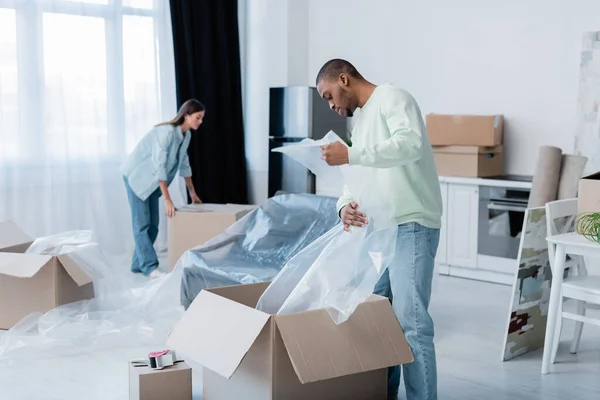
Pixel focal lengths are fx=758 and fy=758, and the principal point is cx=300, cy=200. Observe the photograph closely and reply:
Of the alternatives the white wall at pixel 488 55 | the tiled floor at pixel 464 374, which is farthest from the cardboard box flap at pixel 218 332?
the white wall at pixel 488 55

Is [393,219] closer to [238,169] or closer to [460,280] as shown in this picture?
[460,280]

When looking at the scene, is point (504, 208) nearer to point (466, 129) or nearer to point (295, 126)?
point (466, 129)

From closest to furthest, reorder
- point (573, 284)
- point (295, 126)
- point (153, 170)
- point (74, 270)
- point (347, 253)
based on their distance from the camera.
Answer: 1. point (347, 253)
2. point (573, 284)
3. point (74, 270)
4. point (153, 170)
5. point (295, 126)

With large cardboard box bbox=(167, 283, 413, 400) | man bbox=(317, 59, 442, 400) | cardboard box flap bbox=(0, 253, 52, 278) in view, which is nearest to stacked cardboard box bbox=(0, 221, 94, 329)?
cardboard box flap bbox=(0, 253, 52, 278)

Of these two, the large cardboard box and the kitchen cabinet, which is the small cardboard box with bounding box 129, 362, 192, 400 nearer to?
the large cardboard box

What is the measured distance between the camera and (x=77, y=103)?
6.06 m

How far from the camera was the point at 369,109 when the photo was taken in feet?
8.47

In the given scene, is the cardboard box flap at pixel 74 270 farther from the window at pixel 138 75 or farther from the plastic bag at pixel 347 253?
the window at pixel 138 75

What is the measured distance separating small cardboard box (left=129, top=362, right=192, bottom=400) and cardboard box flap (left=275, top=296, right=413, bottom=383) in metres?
0.69

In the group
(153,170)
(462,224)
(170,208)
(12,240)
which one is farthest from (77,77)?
(462,224)

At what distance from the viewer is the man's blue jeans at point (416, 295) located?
260 cm

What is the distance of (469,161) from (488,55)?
913mm

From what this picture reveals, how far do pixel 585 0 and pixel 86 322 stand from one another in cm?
396

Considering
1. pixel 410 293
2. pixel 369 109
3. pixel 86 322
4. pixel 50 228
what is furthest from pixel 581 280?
pixel 50 228
